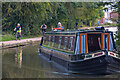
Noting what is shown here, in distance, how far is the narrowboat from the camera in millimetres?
11133

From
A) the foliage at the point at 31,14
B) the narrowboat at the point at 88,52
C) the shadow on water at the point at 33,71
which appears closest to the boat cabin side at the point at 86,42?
the narrowboat at the point at 88,52

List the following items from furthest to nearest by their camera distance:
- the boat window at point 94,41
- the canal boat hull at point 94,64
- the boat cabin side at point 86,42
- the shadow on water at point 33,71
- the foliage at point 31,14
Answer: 1. the foliage at point 31,14
2. the boat window at point 94,41
3. the boat cabin side at point 86,42
4. the shadow on water at point 33,71
5. the canal boat hull at point 94,64

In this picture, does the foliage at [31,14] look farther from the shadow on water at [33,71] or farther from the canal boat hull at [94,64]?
the canal boat hull at [94,64]

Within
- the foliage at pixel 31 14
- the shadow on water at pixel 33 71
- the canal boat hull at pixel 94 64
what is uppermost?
the foliage at pixel 31 14

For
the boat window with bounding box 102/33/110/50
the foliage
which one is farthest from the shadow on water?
the foliage

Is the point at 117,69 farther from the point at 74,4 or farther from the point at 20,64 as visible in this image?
the point at 74,4

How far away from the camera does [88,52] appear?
1203cm

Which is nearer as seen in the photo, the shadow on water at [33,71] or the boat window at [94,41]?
the shadow on water at [33,71]

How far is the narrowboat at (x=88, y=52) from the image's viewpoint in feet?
36.5

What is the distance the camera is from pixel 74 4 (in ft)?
146

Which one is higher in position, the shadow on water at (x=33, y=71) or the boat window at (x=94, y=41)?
the boat window at (x=94, y=41)

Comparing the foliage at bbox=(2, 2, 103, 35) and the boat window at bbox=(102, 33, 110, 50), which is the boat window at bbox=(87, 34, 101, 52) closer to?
the boat window at bbox=(102, 33, 110, 50)

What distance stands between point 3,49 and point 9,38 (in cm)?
675

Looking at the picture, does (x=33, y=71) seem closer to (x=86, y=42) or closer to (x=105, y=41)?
(x=86, y=42)
